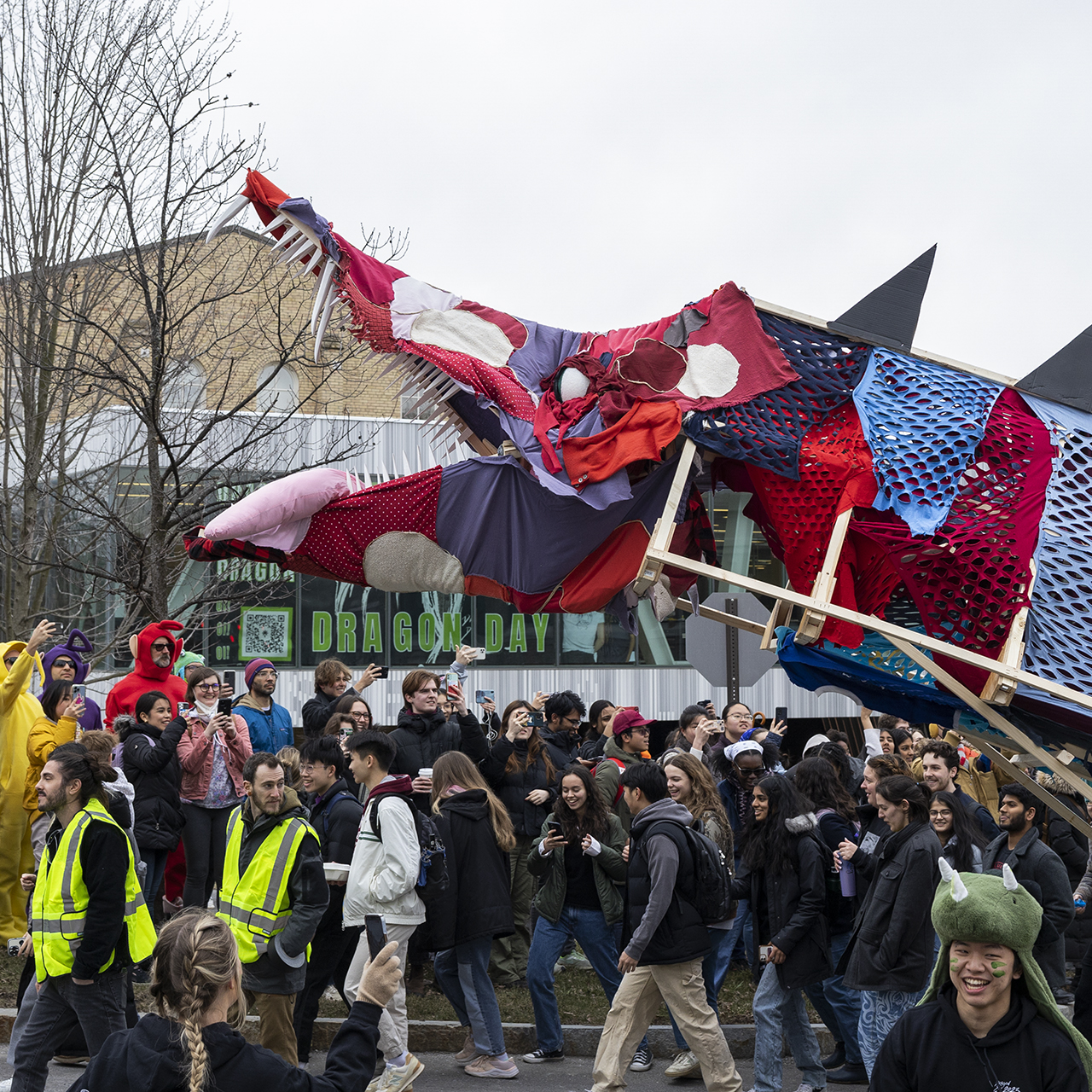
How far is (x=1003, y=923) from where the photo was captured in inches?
132

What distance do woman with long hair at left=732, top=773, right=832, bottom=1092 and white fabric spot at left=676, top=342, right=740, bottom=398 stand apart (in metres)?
3.24

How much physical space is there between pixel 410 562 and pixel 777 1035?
144 inches

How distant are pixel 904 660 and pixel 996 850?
305 cm

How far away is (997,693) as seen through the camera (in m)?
4.79

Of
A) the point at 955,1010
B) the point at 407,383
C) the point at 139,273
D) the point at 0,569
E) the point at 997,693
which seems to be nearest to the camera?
the point at 955,1010

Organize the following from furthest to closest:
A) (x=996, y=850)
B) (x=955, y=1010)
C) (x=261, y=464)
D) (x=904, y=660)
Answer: (x=261, y=464)
(x=996, y=850)
(x=904, y=660)
(x=955, y=1010)

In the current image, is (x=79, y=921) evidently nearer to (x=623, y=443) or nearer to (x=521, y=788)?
(x=623, y=443)

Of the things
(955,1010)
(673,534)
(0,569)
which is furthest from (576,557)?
(0,569)

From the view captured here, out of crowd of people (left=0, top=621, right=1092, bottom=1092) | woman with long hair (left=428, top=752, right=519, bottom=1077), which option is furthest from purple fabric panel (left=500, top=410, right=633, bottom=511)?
woman with long hair (left=428, top=752, right=519, bottom=1077)

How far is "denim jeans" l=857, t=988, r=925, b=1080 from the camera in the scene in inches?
259

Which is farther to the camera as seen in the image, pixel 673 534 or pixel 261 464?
pixel 261 464

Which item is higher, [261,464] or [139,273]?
[139,273]

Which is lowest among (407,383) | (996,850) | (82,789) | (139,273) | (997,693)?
(996,850)

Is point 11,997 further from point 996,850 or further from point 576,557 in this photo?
point 996,850
